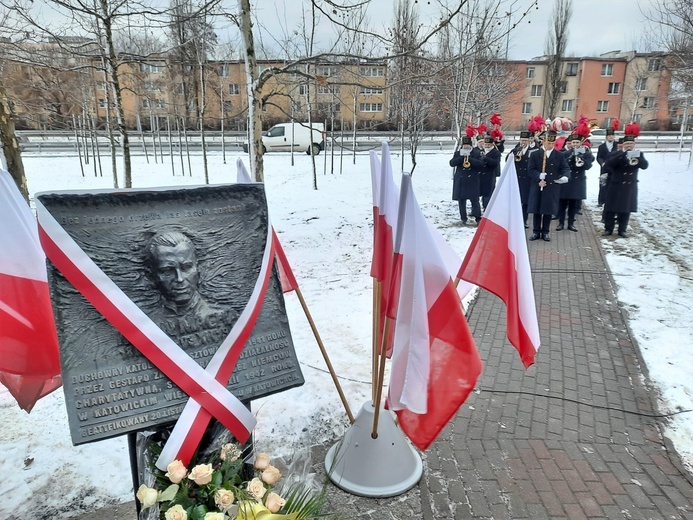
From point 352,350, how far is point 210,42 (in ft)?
39.9

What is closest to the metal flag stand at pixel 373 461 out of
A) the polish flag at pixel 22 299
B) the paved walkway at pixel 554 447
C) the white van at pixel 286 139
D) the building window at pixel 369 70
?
the paved walkway at pixel 554 447

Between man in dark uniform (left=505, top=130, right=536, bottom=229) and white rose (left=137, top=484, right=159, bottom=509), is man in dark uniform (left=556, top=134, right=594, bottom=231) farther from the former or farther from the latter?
white rose (left=137, top=484, right=159, bottom=509)

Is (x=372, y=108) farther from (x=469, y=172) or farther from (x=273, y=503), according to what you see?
(x=273, y=503)

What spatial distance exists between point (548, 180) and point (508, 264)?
6.94 metres

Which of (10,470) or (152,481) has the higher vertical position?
(152,481)

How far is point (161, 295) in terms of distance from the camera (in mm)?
2066

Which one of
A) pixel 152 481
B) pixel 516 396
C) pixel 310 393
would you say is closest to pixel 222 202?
pixel 152 481

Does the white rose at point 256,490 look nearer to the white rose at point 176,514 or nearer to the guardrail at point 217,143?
the white rose at point 176,514

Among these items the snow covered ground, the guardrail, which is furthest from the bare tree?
the snow covered ground

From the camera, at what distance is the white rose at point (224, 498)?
1.73 meters

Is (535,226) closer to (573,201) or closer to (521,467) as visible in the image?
(573,201)

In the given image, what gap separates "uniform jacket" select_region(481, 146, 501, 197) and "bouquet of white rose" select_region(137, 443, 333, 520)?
30.2 feet

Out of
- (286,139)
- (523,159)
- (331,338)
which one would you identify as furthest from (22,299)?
(286,139)

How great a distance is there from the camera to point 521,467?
319 cm
